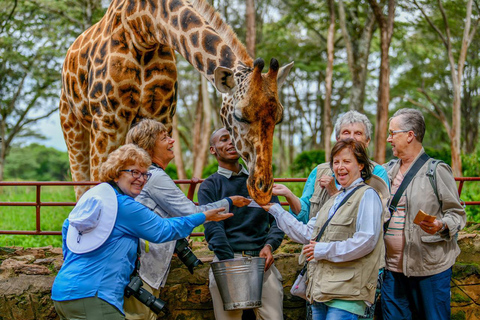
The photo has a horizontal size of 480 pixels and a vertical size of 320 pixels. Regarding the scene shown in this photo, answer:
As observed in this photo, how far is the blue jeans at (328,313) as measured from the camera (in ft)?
10.3

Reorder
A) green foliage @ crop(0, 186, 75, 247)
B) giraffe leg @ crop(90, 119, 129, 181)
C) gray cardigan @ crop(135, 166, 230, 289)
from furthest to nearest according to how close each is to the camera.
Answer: green foliage @ crop(0, 186, 75, 247), giraffe leg @ crop(90, 119, 129, 181), gray cardigan @ crop(135, 166, 230, 289)

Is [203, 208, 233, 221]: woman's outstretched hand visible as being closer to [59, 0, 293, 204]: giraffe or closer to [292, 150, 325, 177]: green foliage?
[59, 0, 293, 204]: giraffe

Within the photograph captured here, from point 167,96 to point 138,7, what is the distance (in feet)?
2.92

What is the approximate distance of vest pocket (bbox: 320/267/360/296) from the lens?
3.12m

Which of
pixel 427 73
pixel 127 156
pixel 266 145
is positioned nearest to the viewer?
pixel 127 156

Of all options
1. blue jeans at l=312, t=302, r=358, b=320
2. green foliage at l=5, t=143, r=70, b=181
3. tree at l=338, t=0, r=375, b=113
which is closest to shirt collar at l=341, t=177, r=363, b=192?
blue jeans at l=312, t=302, r=358, b=320

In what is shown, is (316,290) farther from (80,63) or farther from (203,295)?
(80,63)

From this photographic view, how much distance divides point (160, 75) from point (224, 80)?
1332 mm

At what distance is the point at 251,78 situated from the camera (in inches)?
145

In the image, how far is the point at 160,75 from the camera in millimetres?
5055

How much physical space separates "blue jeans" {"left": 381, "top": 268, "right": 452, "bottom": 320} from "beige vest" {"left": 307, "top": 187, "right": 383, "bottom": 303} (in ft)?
1.99

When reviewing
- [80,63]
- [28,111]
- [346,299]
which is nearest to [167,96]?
[80,63]

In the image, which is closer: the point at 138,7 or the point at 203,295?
the point at 203,295

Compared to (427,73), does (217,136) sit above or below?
below
